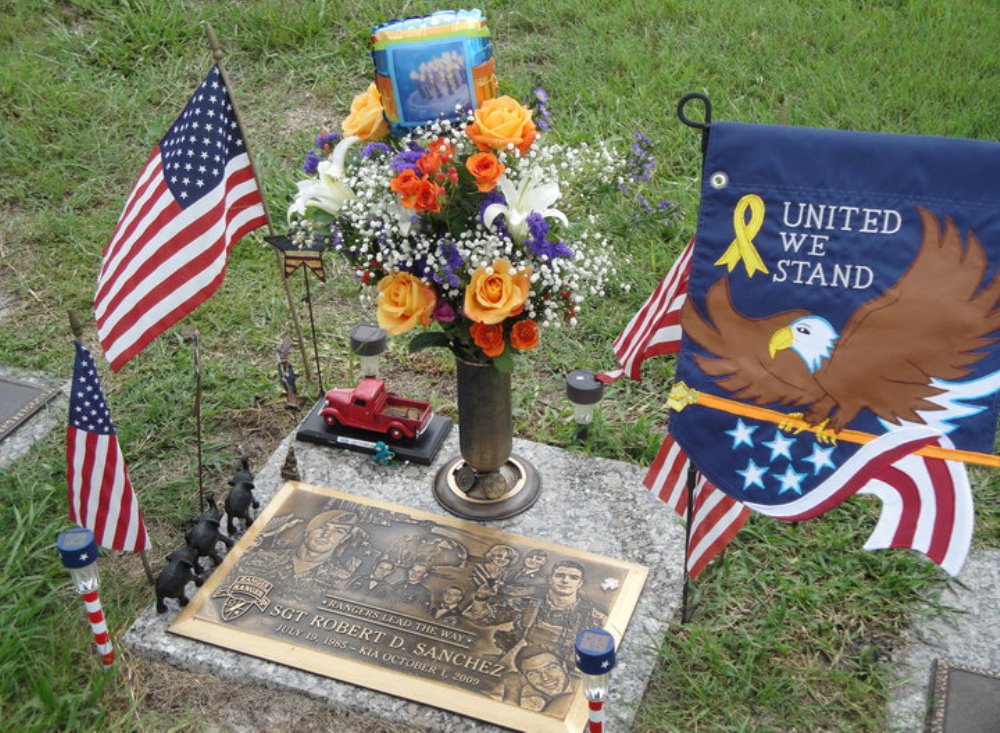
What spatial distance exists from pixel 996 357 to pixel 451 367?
2668mm

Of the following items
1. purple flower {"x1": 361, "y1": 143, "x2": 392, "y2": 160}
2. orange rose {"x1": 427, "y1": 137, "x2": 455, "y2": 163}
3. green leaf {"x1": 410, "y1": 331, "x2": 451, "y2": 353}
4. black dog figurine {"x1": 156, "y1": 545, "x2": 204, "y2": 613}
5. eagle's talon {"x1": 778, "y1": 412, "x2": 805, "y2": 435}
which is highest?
orange rose {"x1": 427, "y1": 137, "x2": 455, "y2": 163}

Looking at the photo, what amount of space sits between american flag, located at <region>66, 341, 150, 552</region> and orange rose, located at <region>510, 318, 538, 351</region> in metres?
1.34

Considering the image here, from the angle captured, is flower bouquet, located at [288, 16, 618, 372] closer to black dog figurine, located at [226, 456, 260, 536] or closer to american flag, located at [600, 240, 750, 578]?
american flag, located at [600, 240, 750, 578]

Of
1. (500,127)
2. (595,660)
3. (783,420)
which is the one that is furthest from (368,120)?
(595,660)

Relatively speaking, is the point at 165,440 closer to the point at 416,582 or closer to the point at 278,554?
the point at 278,554

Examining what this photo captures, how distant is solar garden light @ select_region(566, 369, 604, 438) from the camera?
14.4 ft

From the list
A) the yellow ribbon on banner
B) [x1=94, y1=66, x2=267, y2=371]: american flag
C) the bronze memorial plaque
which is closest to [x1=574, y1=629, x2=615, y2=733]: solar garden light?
the bronze memorial plaque

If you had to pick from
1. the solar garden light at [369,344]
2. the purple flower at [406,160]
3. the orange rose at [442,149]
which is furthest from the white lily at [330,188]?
the solar garden light at [369,344]

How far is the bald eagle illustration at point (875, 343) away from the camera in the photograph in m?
2.91

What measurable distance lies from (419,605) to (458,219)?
134cm

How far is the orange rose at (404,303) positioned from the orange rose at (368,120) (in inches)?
19.6

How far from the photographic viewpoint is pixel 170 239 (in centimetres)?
377

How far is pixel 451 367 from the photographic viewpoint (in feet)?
16.7

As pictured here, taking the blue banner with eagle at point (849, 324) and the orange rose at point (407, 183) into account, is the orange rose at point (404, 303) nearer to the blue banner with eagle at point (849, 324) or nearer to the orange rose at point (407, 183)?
the orange rose at point (407, 183)
